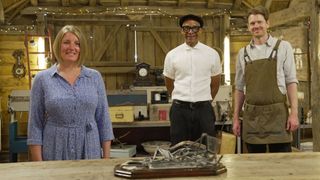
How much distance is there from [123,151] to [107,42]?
3.53 meters

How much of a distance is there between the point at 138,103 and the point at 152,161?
11.8 ft

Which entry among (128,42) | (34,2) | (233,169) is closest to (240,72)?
(233,169)

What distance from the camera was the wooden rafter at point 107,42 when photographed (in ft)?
27.7

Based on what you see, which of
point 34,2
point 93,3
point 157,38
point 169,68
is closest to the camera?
point 169,68

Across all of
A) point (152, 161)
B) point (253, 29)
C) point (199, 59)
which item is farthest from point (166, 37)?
point (152, 161)

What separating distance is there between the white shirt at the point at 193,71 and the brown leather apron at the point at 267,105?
0.53 meters

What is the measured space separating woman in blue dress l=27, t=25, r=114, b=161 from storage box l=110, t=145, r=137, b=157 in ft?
9.29

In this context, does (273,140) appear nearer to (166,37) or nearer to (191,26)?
(191,26)

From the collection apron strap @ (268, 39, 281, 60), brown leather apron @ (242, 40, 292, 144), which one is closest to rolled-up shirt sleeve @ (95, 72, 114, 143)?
brown leather apron @ (242, 40, 292, 144)

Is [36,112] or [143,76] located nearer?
[36,112]

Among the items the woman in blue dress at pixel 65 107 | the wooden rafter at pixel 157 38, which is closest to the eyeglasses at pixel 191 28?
the woman in blue dress at pixel 65 107

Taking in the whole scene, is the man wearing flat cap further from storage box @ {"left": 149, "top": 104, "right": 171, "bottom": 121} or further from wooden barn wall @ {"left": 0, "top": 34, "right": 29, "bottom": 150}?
wooden barn wall @ {"left": 0, "top": 34, "right": 29, "bottom": 150}

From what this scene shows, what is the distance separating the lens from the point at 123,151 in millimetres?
5414

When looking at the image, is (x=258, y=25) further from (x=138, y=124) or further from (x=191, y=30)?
(x=138, y=124)
